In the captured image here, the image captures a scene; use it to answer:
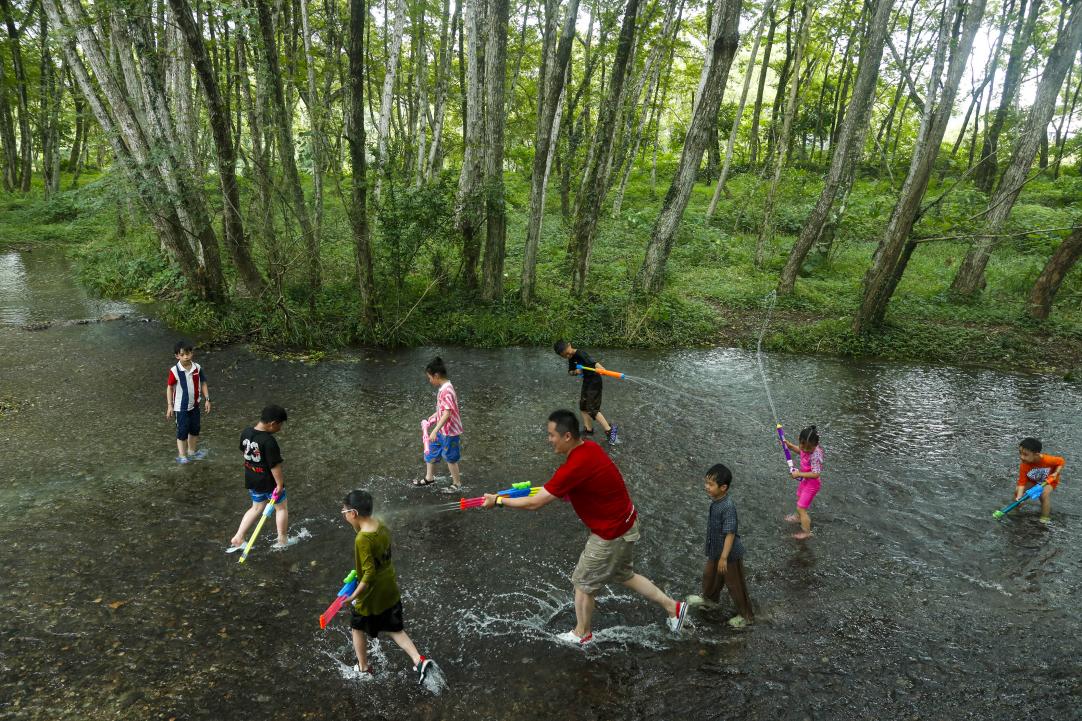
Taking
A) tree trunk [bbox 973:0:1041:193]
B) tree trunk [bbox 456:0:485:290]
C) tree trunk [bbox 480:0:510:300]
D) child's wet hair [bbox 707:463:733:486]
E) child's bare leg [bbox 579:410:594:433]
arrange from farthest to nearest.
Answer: tree trunk [bbox 973:0:1041:193] < tree trunk [bbox 456:0:485:290] < tree trunk [bbox 480:0:510:300] < child's bare leg [bbox 579:410:594:433] < child's wet hair [bbox 707:463:733:486]

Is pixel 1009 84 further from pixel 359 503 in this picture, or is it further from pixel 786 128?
pixel 359 503

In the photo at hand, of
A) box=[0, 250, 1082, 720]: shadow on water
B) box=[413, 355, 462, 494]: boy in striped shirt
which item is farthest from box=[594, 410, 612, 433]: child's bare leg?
box=[413, 355, 462, 494]: boy in striped shirt

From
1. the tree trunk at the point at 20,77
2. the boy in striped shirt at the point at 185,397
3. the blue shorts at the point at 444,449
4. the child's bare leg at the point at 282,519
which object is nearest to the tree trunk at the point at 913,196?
the blue shorts at the point at 444,449

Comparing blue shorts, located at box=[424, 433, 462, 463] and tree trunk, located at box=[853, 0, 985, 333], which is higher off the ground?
tree trunk, located at box=[853, 0, 985, 333]

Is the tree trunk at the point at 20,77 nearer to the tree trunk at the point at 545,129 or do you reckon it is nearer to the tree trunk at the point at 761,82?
the tree trunk at the point at 545,129

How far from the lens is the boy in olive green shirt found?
13.1ft

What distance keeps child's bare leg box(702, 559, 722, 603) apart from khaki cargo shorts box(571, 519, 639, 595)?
101 cm

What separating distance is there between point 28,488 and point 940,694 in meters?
9.60

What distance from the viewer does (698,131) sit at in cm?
1359

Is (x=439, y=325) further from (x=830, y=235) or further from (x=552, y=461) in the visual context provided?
(x=830, y=235)

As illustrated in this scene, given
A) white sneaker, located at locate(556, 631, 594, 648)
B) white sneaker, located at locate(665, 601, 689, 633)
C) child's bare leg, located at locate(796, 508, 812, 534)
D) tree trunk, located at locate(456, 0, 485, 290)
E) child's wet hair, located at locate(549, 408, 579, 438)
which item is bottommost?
white sneaker, located at locate(556, 631, 594, 648)

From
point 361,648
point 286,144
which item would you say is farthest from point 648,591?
point 286,144

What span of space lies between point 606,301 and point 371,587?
12.2m

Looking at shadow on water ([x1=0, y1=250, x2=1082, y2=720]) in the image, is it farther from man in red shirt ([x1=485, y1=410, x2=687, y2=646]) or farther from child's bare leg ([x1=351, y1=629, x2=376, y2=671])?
man in red shirt ([x1=485, y1=410, x2=687, y2=646])
